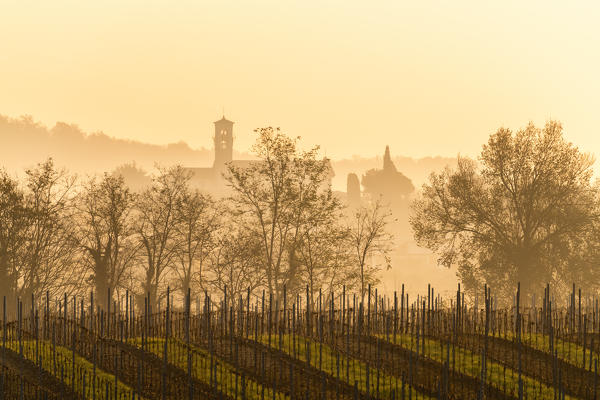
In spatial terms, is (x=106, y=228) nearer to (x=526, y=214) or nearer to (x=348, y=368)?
(x=526, y=214)

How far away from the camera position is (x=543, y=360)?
25.7 m

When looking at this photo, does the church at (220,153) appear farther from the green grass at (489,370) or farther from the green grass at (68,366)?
the green grass at (489,370)

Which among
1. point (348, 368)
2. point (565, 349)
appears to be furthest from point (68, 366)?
point (565, 349)

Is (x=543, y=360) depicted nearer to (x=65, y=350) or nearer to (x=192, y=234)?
(x=65, y=350)

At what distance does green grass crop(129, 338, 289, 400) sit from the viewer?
2145cm

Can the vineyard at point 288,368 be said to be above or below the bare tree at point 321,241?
below

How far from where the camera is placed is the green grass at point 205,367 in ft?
70.4

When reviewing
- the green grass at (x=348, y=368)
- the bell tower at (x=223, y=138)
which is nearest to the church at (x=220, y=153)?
the bell tower at (x=223, y=138)

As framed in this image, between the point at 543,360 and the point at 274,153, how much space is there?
74.1 feet

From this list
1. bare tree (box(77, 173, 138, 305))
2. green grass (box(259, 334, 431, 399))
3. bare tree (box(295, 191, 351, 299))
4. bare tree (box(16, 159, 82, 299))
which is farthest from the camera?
bare tree (box(295, 191, 351, 299))

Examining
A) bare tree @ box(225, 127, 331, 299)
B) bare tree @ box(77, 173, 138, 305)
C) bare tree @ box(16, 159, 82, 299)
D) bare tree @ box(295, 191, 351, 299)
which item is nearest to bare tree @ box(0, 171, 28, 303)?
bare tree @ box(16, 159, 82, 299)

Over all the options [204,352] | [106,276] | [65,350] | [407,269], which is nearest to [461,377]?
[204,352]

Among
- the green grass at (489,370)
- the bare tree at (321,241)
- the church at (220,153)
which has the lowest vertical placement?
the green grass at (489,370)

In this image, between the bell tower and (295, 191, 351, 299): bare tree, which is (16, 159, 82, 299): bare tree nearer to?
(295, 191, 351, 299): bare tree
